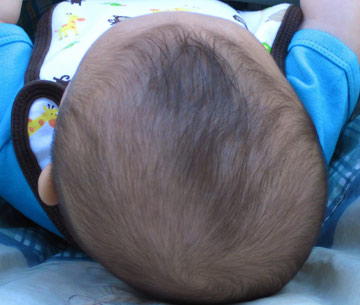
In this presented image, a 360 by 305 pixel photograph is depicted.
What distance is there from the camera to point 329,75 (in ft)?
2.67

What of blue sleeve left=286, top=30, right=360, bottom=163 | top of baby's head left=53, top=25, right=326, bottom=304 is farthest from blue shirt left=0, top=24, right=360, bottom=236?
top of baby's head left=53, top=25, right=326, bottom=304

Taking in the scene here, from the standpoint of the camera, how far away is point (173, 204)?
507 millimetres

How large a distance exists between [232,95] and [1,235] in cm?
43

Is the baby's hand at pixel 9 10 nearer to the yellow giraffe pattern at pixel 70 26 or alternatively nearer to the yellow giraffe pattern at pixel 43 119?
the yellow giraffe pattern at pixel 70 26

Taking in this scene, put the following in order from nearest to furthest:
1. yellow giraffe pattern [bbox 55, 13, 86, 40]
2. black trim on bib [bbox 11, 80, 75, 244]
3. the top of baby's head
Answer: the top of baby's head < black trim on bib [bbox 11, 80, 75, 244] < yellow giraffe pattern [bbox 55, 13, 86, 40]

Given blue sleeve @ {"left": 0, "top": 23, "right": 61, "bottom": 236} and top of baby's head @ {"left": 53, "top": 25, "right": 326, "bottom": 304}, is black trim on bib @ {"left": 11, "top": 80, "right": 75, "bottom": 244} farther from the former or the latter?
top of baby's head @ {"left": 53, "top": 25, "right": 326, "bottom": 304}

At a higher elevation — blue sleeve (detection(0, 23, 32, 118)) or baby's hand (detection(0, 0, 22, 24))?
baby's hand (detection(0, 0, 22, 24))

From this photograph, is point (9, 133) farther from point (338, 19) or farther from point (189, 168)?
point (338, 19)

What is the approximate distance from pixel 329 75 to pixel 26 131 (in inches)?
18.1

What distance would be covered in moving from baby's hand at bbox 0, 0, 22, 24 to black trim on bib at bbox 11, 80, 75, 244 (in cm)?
22

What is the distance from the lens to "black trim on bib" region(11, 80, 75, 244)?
0.75 m

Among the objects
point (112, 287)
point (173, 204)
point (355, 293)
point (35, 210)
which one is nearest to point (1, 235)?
point (35, 210)

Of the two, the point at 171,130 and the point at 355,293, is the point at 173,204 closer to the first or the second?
the point at 171,130

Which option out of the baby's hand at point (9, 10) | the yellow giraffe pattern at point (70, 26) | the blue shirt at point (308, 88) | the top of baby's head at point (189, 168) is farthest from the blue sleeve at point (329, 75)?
the baby's hand at point (9, 10)
